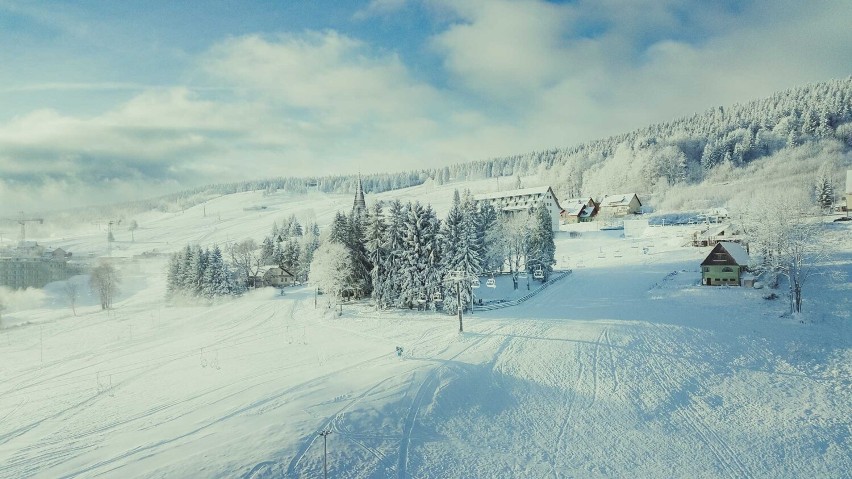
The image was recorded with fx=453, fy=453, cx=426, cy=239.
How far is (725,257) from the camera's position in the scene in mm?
51656

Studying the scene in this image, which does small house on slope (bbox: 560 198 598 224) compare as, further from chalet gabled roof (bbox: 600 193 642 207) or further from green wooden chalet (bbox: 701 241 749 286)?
green wooden chalet (bbox: 701 241 749 286)

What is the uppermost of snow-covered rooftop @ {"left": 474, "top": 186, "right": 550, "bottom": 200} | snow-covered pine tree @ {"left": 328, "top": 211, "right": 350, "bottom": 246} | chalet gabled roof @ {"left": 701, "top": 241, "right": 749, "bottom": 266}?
snow-covered rooftop @ {"left": 474, "top": 186, "right": 550, "bottom": 200}

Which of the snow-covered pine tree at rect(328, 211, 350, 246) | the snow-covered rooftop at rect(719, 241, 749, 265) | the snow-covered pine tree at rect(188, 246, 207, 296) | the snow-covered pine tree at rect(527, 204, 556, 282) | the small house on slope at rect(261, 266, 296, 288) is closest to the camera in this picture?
the snow-covered rooftop at rect(719, 241, 749, 265)

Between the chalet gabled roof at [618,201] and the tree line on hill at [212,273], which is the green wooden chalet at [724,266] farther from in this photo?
the chalet gabled roof at [618,201]

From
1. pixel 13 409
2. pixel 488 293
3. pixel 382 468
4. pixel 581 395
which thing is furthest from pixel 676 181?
pixel 13 409

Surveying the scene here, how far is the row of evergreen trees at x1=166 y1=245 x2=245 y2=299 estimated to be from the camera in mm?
74812

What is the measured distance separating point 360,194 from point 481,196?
1744 inches

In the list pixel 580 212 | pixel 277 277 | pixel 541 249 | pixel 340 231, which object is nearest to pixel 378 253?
pixel 340 231

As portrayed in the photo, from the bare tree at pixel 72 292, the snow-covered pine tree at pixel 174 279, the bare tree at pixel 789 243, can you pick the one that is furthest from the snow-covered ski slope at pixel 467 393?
the bare tree at pixel 72 292

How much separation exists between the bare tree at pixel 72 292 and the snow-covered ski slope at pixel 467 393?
1257 inches

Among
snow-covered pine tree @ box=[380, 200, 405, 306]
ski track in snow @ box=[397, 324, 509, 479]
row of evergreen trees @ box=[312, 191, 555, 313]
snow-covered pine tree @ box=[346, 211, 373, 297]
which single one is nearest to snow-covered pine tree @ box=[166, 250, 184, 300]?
row of evergreen trees @ box=[312, 191, 555, 313]

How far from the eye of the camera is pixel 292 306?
62656 mm

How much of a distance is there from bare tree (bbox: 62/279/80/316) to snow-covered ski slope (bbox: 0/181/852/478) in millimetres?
31916

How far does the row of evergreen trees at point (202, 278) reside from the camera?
2945 inches
